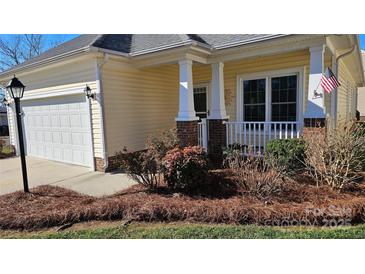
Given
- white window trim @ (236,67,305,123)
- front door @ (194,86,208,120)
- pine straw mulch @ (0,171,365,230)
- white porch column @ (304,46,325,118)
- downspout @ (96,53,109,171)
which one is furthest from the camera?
front door @ (194,86,208,120)

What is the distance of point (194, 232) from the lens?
146 inches

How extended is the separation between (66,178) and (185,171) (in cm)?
381

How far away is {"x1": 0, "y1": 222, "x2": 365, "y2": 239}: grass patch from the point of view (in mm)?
3553

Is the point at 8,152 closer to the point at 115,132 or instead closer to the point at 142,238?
the point at 115,132

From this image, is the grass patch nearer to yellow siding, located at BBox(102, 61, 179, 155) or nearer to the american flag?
the american flag

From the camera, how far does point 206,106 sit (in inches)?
383

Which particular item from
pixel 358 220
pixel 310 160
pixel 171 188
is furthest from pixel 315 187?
pixel 171 188

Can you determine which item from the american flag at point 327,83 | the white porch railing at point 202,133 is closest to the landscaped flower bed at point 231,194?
the american flag at point 327,83

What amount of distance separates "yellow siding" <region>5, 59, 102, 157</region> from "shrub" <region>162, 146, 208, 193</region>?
126 inches

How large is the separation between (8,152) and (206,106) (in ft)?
30.8

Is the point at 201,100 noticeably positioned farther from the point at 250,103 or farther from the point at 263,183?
the point at 263,183

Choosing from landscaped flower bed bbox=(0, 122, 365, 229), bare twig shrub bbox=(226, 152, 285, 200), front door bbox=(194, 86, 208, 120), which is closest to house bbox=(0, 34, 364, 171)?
front door bbox=(194, 86, 208, 120)

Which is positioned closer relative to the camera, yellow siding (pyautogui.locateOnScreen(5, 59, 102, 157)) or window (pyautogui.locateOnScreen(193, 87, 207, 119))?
yellow siding (pyautogui.locateOnScreen(5, 59, 102, 157))

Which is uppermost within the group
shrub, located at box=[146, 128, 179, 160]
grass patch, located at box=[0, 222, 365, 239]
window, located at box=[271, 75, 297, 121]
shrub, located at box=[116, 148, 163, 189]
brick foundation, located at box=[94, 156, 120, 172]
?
A: window, located at box=[271, 75, 297, 121]
